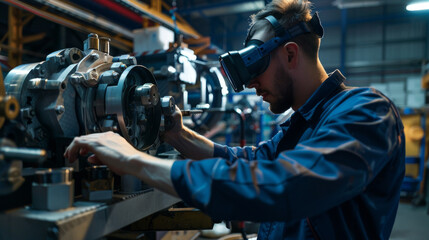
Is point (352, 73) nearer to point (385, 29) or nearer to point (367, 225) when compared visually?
point (385, 29)

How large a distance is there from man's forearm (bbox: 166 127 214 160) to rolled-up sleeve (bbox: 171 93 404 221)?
515 millimetres

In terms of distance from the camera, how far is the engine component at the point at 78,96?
0.77 m

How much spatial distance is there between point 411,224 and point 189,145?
11.2 ft

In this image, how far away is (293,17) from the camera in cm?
95

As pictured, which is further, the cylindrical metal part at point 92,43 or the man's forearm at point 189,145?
the man's forearm at point 189,145

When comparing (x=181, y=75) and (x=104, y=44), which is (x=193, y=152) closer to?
(x=104, y=44)

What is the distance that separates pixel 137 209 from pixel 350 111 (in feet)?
2.09

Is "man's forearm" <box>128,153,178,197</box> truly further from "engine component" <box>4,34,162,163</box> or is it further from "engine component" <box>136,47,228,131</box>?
"engine component" <box>136,47,228,131</box>

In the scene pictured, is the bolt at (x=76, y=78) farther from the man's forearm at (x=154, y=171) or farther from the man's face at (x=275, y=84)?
the man's face at (x=275, y=84)

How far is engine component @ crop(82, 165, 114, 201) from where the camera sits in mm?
712

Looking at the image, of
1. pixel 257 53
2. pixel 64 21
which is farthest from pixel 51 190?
pixel 64 21

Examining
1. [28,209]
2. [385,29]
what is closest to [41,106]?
[28,209]

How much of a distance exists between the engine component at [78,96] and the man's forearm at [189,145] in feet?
0.71

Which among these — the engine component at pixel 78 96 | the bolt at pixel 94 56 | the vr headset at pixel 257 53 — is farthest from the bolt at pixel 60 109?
the vr headset at pixel 257 53
